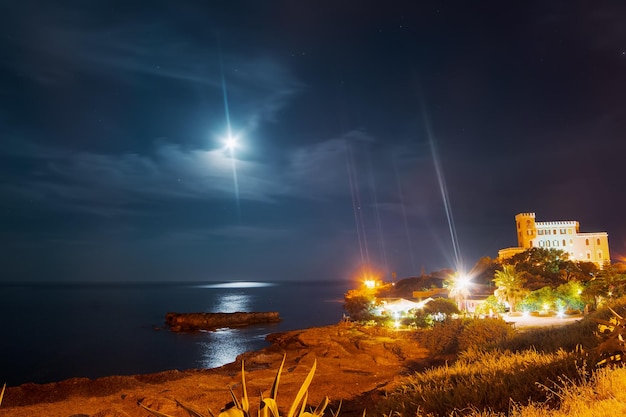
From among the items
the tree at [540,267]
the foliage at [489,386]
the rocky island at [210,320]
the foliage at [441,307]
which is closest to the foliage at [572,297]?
the foliage at [441,307]

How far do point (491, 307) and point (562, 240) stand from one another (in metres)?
54.8

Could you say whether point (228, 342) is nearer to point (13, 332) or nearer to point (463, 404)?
point (13, 332)

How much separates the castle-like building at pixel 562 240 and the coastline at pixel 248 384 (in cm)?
6141

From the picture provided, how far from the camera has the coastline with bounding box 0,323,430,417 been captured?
44.0ft

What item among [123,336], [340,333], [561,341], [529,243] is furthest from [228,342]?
[529,243]

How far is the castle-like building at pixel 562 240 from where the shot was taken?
76.6 m

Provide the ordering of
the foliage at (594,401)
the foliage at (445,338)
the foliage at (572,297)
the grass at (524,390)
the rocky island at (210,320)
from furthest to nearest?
the rocky island at (210,320) < the foliage at (572,297) < the foliage at (445,338) < the grass at (524,390) < the foliage at (594,401)

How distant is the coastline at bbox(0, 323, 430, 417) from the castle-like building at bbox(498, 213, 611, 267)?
201 feet

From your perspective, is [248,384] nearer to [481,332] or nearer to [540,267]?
[481,332]

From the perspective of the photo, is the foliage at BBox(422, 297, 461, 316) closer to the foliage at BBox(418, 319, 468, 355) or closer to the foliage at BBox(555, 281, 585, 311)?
the foliage at BBox(555, 281, 585, 311)

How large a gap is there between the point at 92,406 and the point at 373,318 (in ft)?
99.2

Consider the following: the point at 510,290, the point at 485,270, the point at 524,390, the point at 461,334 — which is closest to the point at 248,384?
the point at 524,390

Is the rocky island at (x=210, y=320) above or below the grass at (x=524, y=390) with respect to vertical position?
below

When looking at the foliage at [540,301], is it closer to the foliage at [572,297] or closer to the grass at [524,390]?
the foliage at [572,297]
